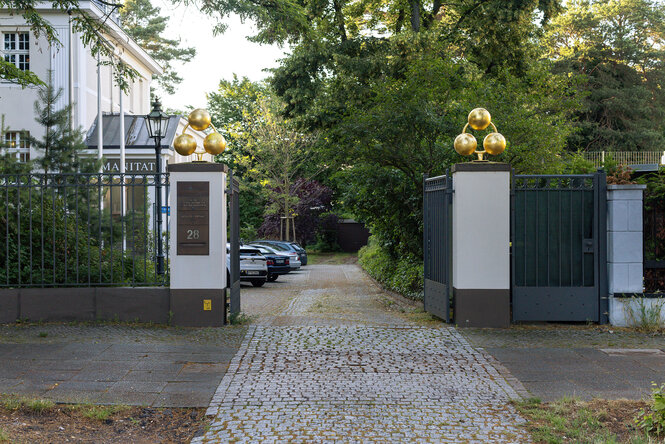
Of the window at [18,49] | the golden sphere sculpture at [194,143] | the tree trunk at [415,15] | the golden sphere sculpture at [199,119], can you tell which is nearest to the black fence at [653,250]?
the golden sphere sculpture at [194,143]

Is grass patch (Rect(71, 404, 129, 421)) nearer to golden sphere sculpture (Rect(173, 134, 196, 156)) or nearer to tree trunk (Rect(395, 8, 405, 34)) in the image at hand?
golden sphere sculpture (Rect(173, 134, 196, 156))

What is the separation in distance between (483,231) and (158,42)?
4192 centimetres

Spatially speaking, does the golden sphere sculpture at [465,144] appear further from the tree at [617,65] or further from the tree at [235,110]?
the tree at [617,65]

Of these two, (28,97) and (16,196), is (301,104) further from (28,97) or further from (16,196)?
(16,196)

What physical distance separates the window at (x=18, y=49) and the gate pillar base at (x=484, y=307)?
69.1ft

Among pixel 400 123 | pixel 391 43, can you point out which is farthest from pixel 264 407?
pixel 391 43

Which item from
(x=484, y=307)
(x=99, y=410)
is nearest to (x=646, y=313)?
(x=484, y=307)

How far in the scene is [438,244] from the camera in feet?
33.9

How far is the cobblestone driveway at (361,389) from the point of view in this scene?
5020 mm

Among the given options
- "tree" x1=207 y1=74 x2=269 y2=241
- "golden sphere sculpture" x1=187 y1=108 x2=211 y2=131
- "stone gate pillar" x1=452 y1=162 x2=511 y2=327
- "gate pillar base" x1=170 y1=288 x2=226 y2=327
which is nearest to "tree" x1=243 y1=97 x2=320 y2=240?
"tree" x1=207 y1=74 x2=269 y2=241

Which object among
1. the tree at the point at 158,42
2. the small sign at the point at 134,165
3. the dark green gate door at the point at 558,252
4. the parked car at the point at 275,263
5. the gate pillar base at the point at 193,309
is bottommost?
the parked car at the point at 275,263

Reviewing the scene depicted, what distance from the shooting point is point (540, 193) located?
9594mm

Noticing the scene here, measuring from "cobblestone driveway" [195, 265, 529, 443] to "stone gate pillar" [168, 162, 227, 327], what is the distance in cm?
97

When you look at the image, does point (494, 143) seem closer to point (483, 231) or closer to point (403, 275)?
point (483, 231)
